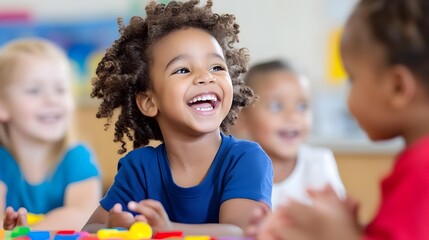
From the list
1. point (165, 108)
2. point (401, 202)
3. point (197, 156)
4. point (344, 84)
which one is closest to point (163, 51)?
point (165, 108)

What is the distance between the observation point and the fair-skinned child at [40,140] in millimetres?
2346

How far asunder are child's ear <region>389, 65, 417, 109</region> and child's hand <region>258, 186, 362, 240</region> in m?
0.13

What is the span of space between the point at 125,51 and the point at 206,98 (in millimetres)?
245

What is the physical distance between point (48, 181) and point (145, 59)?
0.85m

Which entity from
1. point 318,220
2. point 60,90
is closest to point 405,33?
point 318,220

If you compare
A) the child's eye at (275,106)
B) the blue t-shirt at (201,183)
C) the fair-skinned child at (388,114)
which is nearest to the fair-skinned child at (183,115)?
the blue t-shirt at (201,183)

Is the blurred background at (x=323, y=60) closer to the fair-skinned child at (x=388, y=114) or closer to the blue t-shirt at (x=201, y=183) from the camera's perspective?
the blue t-shirt at (x=201, y=183)

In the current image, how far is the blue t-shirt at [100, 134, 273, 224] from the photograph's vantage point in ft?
4.74

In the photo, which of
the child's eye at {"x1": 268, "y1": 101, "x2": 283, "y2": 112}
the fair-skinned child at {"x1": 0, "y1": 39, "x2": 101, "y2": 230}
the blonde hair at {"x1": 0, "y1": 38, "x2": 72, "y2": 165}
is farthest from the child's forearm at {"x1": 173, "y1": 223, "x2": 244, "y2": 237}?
the child's eye at {"x1": 268, "y1": 101, "x2": 283, "y2": 112}

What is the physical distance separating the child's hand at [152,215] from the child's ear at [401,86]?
0.45 meters

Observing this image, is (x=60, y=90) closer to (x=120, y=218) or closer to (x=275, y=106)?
(x=275, y=106)

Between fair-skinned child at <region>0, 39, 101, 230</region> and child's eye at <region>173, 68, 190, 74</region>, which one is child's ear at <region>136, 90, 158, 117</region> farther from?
fair-skinned child at <region>0, 39, 101, 230</region>

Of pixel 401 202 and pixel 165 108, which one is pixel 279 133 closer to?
pixel 165 108

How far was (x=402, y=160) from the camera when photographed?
36.5 inches
